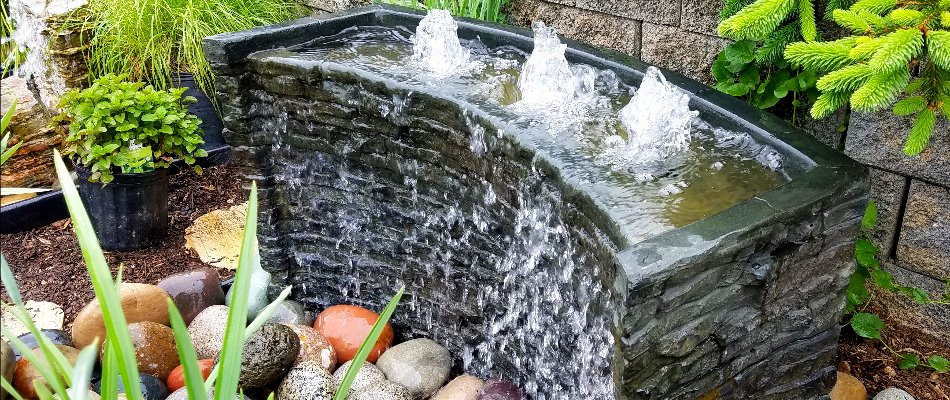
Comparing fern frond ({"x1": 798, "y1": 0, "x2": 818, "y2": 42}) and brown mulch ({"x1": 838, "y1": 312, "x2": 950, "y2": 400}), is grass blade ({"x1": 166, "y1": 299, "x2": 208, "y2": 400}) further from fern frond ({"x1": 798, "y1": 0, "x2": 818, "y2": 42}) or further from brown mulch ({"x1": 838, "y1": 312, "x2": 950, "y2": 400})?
brown mulch ({"x1": 838, "y1": 312, "x2": 950, "y2": 400})

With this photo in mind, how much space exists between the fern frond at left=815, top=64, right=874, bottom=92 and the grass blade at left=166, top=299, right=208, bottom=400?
68.7 inches

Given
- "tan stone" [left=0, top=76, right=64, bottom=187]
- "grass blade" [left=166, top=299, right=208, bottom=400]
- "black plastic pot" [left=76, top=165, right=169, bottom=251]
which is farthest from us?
"tan stone" [left=0, top=76, right=64, bottom=187]

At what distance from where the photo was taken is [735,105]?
111 inches

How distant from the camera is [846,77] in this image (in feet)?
7.30

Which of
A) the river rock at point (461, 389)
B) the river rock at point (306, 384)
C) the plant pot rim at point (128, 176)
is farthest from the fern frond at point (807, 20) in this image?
the plant pot rim at point (128, 176)

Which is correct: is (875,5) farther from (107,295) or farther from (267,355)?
(267,355)

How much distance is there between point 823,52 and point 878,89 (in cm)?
22

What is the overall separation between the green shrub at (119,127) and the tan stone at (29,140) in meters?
0.79

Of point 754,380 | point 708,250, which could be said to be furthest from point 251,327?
point 754,380

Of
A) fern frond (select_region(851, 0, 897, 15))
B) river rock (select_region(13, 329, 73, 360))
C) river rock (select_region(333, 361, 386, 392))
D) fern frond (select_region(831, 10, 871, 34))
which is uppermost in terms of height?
fern frond (select_region(851, 0, 897, 15))

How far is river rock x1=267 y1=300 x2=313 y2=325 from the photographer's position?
3637 millimetres

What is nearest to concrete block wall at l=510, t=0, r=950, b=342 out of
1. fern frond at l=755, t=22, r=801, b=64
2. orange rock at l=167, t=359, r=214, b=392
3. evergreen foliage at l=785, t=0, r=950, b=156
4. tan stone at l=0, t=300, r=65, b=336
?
fern frond at l=755, t=22, r=801, b=64

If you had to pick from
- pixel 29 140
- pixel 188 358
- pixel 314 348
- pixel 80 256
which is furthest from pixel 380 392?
pixel 29 140

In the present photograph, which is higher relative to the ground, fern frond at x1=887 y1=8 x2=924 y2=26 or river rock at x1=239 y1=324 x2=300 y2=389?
fern frond at x1=887 y1=8 x2=924 y2=26
